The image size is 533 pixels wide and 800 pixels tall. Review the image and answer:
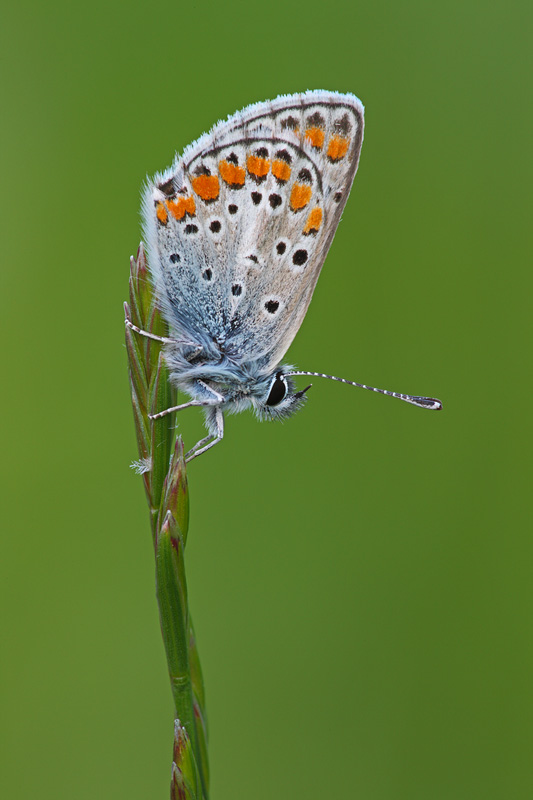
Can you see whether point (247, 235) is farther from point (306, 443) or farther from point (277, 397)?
point (306, 443)

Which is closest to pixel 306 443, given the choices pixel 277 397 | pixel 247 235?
pixel 277 397

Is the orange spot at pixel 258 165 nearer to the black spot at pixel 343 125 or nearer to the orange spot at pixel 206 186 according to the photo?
the orange spot at pixel 206 186

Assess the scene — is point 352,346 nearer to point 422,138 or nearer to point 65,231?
point 422,138

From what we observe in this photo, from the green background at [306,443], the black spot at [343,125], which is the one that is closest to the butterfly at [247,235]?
the black spot at [343,125]

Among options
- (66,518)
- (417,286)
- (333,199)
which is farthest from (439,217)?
(66,518)

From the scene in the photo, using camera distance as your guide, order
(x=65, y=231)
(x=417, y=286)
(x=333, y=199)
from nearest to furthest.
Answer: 1. (x=333, y=199)
2. (x=65, y=231)
3. (x=417, y=286)

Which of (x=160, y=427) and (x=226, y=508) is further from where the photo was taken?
(x=226, y=508)

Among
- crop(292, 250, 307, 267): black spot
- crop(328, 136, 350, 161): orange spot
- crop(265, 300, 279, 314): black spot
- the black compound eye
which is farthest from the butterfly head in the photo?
crop(328, 136, 350, 161): orange spot
